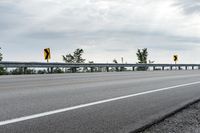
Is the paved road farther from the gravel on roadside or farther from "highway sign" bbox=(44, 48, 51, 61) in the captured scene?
"highway sign" bbox=(44, 48, 51, 61)

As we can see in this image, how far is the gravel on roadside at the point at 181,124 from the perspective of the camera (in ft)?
20.0

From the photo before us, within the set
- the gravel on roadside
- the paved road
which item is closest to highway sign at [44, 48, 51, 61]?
the paved road

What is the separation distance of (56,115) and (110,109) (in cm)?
138

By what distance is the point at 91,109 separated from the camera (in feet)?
25.6

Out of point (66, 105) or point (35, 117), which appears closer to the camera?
point (35, 117)

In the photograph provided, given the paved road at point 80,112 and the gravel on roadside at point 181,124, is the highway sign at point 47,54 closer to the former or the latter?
the paved road at point 80,112

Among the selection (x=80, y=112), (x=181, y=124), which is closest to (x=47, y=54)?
(x=80, y=112)

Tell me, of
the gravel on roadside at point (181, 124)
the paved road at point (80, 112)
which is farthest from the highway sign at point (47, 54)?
the gravel on roadside at point (181, 124)

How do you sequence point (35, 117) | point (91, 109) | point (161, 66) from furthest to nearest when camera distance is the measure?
point (161, 66), point (91, 109), point (35, 117)

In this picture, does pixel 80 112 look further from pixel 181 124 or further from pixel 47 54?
pixel 47 54

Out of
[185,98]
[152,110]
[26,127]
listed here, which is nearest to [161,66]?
[185,98]

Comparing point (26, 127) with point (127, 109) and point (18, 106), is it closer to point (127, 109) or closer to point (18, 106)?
point (18, 106)

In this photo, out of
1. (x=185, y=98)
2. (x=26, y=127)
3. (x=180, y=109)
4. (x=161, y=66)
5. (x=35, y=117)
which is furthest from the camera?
(x=161, y=66)

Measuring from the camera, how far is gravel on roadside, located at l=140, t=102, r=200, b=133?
20.0ft
